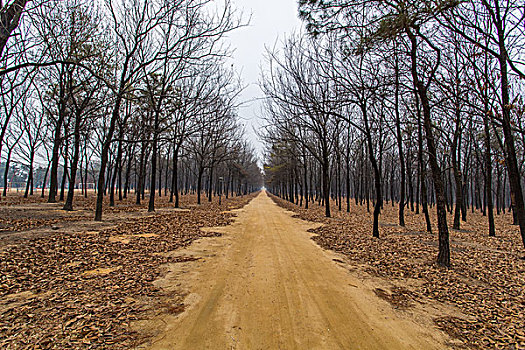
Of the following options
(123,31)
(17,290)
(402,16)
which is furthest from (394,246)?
(123,31)

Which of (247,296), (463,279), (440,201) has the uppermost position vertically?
(440,201)

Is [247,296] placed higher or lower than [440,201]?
lower

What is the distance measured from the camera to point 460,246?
364 inches

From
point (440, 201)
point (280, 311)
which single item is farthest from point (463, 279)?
point (280, 311)

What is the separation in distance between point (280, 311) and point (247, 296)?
73 cm

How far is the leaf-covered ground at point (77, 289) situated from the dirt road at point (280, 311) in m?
0.47

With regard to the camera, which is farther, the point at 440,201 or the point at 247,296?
the point at 440,201

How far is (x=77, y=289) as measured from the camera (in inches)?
172

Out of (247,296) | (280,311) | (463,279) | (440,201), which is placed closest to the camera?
(280,311)

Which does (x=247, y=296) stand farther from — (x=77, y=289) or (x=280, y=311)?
(x=77, y=289)

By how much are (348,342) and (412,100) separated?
1560cm

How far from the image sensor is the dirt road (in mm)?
3061

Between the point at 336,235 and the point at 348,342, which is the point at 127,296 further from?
the point at 336,235

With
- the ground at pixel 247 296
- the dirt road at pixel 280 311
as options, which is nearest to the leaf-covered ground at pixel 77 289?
the ground at pixel 247 296
